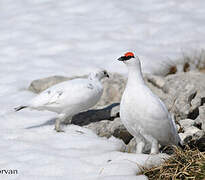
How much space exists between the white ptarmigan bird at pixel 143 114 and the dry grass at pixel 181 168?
384 millimetres

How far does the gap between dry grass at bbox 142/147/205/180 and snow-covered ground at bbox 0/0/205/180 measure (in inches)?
5.7

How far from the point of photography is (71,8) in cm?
952

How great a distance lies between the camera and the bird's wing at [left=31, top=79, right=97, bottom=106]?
4.89m

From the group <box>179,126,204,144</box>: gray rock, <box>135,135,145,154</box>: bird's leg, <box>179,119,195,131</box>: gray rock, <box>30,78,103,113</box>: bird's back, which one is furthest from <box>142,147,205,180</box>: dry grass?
<box>30,78,103,113</box>: bird's back

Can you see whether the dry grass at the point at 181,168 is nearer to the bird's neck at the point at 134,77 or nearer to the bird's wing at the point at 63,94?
the bird's neck at the point at 134,77

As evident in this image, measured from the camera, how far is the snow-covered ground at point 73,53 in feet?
12.2

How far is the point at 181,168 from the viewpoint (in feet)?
11.0

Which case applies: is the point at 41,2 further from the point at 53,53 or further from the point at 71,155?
the point at 71,155

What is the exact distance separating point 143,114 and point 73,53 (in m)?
4.02

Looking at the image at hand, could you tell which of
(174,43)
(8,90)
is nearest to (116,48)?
(174,43)

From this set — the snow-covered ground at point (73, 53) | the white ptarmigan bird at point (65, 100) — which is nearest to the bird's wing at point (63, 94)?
the white ptarmigan bird at point (65, 100)

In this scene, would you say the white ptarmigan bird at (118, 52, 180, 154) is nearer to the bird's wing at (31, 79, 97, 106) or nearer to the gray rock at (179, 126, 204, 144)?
the gray rock at (179, 126, 204, 144)

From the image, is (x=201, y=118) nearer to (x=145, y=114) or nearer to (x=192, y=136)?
(x=192, y=136)

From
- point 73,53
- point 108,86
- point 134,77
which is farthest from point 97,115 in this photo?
point 73,53
